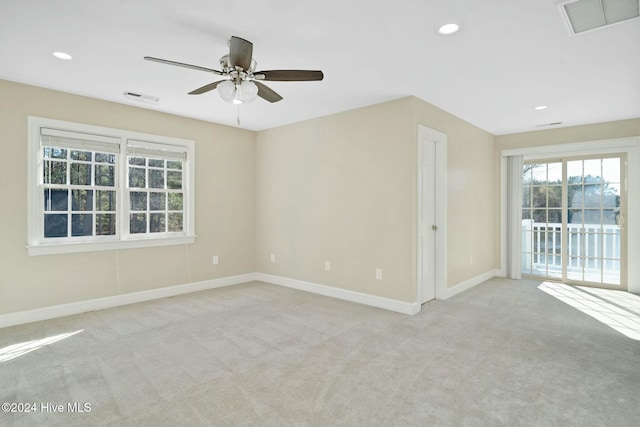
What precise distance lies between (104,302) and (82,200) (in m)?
1.25

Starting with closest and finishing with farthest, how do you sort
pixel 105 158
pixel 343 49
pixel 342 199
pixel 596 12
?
pixel 596 12 → pixel 343 49 → pixel 105 158 → pixel 342 199

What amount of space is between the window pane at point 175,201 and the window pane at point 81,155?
108cm

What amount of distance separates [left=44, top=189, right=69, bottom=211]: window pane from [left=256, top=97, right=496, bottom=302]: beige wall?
8.84 feet

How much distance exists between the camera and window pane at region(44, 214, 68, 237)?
149 inches

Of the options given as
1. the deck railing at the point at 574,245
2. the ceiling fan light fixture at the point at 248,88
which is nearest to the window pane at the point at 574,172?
the deck railing at the point at 574,245

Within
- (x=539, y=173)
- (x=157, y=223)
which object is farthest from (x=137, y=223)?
(x=539, y=173)

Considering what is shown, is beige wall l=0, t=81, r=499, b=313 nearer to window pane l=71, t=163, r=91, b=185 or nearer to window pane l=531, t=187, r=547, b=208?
window pane l=71, t=163, r=91, b=185

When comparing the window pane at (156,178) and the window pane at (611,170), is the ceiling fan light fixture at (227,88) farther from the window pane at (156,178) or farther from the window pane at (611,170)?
the window pane at (611,170)

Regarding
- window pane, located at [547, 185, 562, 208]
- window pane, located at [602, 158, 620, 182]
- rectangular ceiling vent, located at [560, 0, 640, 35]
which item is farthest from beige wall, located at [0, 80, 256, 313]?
window pane, located at [602, 158, 620, 182]


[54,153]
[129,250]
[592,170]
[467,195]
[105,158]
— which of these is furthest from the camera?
[592,170]

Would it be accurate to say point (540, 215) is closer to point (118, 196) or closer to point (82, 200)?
point (118, 196)

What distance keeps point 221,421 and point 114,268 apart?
10.1 ft

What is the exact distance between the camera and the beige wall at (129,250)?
3.53 m

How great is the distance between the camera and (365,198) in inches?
172
